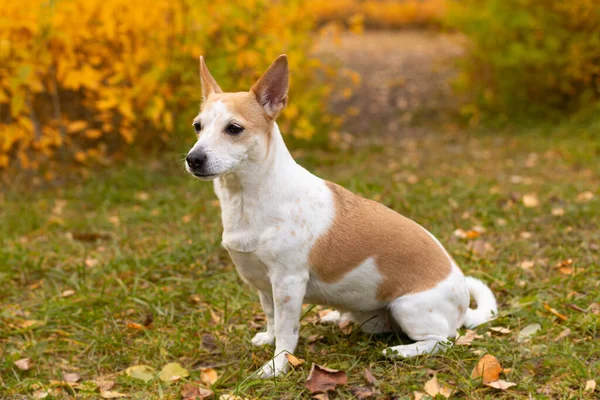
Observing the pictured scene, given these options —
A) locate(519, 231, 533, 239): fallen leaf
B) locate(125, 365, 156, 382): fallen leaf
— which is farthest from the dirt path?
locate(125, 365, 156, 382): fallen leaf

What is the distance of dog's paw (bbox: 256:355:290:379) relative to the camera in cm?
296

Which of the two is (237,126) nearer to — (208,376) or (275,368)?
(275,368)

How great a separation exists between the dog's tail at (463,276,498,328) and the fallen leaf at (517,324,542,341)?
0.18 meters

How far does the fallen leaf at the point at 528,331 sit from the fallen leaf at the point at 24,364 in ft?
7.93

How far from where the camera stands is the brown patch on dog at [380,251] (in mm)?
2963

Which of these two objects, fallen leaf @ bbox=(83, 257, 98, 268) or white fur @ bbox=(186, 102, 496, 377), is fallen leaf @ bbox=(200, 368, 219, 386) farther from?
fallen leaf @ bbox=(83, 257, 98, 268)

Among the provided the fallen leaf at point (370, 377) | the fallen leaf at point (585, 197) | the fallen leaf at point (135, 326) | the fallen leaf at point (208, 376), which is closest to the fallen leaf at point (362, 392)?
the fallen leaf at point (370, 377)

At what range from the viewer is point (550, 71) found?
8398 mm

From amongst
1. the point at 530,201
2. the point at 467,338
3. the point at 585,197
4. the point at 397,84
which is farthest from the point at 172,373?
the point at 397,84

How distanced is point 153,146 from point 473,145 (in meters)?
3.84

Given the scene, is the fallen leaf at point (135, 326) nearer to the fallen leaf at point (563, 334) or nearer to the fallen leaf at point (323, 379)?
the fallen leaf at point (323, 379)

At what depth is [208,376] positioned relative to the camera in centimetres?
310

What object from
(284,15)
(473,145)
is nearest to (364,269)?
(284,15)

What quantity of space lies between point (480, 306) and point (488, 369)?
0.69 m
